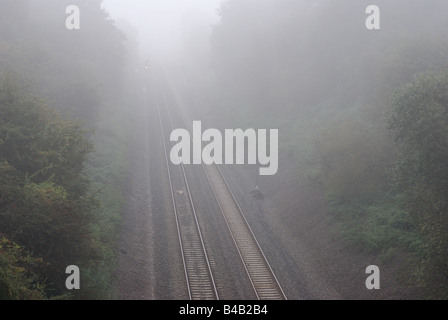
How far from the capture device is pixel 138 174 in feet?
94.7

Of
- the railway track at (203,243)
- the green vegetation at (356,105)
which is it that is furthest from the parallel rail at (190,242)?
the green vegetation at (356,105)

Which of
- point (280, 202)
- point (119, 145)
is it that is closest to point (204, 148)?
point (119, 145)

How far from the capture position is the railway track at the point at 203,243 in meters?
16.3

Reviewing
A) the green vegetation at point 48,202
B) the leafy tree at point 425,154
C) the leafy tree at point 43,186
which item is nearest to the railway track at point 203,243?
the green vegetation at point 48,202

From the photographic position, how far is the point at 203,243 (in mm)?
19719

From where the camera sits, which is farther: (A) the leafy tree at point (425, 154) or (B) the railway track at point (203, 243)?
(B) the railway track at point (203, 243)

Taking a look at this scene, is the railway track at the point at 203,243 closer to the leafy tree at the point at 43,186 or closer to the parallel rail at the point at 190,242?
the parallel rail at the point at 190,242

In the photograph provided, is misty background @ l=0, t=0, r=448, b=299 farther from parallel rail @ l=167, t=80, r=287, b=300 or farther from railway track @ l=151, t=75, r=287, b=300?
railway track @ l=151, t=75, r=287, b=300

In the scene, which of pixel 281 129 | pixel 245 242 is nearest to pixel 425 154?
pixel 245 242
